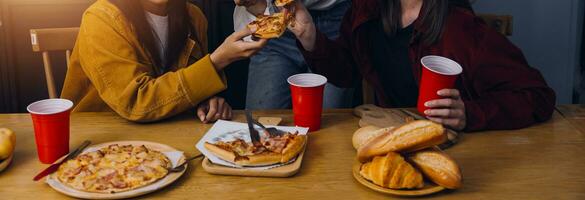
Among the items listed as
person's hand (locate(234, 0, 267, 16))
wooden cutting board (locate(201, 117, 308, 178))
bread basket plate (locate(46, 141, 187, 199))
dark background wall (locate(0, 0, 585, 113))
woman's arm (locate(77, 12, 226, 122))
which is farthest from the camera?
dark background wall (locate(0, 0, 585, 113))

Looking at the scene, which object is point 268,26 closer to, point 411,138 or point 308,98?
point 308,98

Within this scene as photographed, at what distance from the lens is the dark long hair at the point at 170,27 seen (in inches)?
74.8

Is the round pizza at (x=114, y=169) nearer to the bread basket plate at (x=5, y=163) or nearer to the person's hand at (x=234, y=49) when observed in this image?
the bread basket plate at (x=5, y=163)

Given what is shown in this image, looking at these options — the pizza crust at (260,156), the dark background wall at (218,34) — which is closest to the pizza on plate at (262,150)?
the pizza crust at (260,156)

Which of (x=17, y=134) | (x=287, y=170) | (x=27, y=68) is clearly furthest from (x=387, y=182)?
(x=27, y=68)

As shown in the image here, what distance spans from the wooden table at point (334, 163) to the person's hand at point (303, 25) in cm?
27

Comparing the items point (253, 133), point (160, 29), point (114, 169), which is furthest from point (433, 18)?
point (114, 169)

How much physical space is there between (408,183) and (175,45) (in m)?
0.99

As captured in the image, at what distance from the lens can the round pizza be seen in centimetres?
134

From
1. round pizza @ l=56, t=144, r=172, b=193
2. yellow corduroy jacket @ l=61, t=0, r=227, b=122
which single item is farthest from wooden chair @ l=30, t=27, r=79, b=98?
round pizza @ l=56, t=144, r=172, b=193

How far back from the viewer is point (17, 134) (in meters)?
1.70

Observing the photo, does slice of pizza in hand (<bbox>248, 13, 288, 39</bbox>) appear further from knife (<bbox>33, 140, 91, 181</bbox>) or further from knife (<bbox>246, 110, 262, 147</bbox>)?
knife (<bbox>33, 140, 91, 181</bbox>)

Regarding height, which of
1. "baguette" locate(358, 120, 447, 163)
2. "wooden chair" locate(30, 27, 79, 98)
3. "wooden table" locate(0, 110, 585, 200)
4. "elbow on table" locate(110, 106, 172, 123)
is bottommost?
"wooden table" locate(0, 110, 585, 200)

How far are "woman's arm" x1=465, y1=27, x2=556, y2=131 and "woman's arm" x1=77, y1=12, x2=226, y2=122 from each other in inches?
27.4
